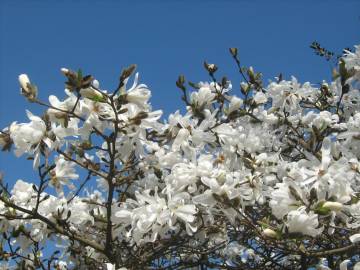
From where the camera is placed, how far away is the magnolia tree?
2174 millimetres

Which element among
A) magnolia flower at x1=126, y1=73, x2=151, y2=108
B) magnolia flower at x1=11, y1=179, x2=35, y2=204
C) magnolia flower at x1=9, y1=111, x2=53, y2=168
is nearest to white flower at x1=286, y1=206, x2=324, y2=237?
magnolia flower at x1=126, y1=73, x2=151, y2=108

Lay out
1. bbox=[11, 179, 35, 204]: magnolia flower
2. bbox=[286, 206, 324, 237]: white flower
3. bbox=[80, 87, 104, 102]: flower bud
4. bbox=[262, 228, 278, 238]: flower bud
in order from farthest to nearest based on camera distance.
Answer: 1. bbox=[11, 179, 35, 204]: magnolia flower
2. bbox=[80, 87, 104, 102]: flower bud
3. bbox=[262, 228, 278, 238]: flower bud
4. bbox=[286, 206, 324, 237]: white flower

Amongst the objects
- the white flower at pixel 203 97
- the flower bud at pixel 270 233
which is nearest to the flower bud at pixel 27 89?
the white flower at pixel 203 97

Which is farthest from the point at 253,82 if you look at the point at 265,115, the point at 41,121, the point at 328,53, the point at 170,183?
the point at 328,53

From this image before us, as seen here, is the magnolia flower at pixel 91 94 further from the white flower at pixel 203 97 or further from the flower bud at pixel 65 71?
the white flower at pixel 203 97

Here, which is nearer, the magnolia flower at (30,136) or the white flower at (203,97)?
the magnolia flower at (30,136)

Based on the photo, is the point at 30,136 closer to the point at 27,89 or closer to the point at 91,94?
the point at 27,89

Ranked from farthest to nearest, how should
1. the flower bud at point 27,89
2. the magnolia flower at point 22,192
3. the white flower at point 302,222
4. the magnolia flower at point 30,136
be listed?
the magnolia flower at point 22,192, the magnolia flower at point 30,136, the flower bud at point 27,89, the white flower at point 302,222

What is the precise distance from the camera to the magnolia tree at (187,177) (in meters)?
2.17

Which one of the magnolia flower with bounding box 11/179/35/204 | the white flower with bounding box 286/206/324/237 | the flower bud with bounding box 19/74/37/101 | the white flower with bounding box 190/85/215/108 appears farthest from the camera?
the magnolia flower with bounding box 11/179/35/204

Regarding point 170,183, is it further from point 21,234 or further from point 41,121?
point 21,234

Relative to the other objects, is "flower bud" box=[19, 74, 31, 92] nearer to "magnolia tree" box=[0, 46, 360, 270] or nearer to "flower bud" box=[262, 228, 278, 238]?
"magnolia tree" box=[0, 46, 360, 270]

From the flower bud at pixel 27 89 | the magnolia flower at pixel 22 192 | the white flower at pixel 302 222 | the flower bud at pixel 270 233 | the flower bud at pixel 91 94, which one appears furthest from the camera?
the magnolia flower at pixel 22 192

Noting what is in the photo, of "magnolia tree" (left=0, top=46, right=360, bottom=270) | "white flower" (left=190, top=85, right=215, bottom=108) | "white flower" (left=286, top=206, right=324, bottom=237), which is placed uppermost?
"white flower" (left=190, top=85, right=215, bottom=108)
